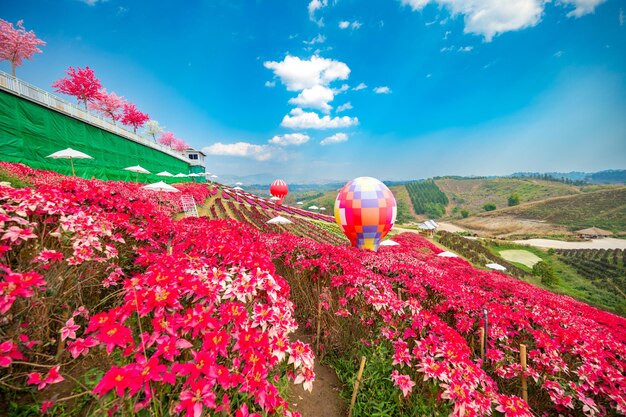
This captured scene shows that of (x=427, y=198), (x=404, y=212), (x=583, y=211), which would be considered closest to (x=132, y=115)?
(x=404, y=212)

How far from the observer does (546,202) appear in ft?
282

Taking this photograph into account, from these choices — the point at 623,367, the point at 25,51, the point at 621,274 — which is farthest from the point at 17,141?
the point at 621,274

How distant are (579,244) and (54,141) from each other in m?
83.5

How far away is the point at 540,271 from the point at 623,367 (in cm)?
3014

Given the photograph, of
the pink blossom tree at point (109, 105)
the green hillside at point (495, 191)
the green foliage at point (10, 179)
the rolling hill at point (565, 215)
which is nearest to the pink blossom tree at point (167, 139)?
the pink blossom tree at point (109, 105)

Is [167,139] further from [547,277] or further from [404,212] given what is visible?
[404,212]

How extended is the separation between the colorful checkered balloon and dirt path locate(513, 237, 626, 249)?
1980 inches

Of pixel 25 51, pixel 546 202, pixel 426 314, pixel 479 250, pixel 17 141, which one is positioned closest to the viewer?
pixel 426 314

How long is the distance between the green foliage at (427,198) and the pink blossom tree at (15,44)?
13678 centimetres

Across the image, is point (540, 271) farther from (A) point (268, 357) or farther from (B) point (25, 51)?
(B) point (25, 51)

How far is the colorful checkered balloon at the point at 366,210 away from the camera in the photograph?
1130 centimetres

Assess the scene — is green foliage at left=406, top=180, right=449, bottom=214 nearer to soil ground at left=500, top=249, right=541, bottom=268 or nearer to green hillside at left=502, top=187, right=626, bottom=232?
green hillside at left=502, top=187, right=626, bottom=232

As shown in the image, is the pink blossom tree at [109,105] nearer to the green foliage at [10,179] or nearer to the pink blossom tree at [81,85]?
the pink blossom tree at [81,85]

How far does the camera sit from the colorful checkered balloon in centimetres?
1130
